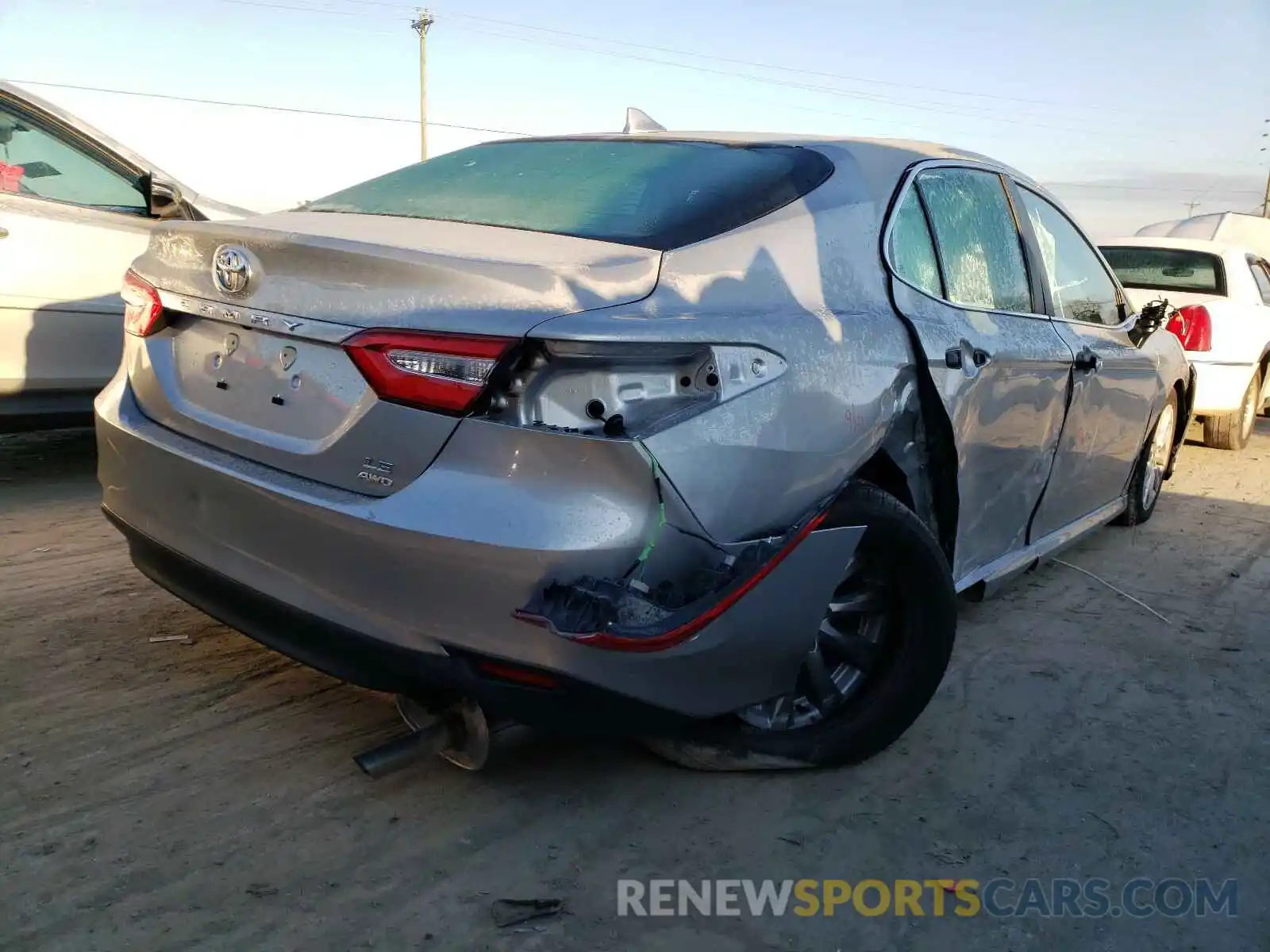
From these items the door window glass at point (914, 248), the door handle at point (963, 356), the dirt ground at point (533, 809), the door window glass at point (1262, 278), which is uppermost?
the door window glass at point (914, 248)

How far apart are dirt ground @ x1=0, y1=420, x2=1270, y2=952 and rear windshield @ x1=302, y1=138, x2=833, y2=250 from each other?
1.36 meters

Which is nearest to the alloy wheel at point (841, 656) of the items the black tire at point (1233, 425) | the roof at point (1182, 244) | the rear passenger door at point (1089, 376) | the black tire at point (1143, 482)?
the rear passenger door at point (1089, 376)

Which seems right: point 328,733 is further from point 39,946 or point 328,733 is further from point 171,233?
point 171,233

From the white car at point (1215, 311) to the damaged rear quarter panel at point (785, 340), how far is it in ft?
17.7

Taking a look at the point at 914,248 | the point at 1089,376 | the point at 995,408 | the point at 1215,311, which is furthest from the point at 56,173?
the point at 1215,311

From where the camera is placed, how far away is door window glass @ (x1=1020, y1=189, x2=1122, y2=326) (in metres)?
4.21

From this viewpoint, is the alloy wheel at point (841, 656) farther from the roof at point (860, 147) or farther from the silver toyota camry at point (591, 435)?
the roof at point (860, 147)

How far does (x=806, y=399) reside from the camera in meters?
2.62

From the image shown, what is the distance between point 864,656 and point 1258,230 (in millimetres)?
14580

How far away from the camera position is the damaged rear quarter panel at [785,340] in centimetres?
235

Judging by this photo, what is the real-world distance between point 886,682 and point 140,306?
86.6 inches

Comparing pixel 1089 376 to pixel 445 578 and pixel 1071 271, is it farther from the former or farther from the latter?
pixel 445 578

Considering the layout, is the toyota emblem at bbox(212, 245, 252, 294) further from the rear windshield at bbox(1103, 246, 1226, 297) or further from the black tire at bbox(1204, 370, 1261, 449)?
the black tire at bbox(1204, 370, 1261, 449)

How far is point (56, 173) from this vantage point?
213 inches
